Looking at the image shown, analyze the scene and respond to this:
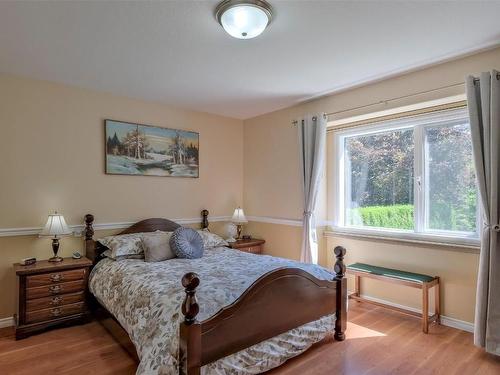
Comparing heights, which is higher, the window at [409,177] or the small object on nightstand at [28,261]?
the window at [409,177]

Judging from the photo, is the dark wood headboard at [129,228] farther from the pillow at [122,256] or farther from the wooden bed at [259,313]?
the wooden bed at [259,313]

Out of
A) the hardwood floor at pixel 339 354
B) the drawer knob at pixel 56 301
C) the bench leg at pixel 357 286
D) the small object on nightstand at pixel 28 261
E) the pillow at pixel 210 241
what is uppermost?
the pillow at pixel 210 241

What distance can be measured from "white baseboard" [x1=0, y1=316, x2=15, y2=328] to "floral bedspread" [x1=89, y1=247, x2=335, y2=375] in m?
0.79

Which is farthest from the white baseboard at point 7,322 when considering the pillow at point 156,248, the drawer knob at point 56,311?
the pillow at point 156,248


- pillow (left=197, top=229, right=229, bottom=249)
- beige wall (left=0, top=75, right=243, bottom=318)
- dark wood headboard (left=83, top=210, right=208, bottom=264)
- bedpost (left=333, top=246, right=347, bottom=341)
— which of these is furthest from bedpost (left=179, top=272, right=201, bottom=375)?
beige wall (left=0, top=75, right=243, bottom=318)

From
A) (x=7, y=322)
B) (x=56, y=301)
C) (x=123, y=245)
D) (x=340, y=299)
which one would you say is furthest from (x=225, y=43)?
(x=7, y=322)

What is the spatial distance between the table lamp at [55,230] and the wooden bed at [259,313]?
1.25 meters

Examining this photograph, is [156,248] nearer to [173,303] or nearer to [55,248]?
[55,248]

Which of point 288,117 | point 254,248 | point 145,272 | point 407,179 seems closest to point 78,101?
point 145,272

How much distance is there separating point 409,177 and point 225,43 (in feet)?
7.93

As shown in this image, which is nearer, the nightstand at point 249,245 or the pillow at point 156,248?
the pillow at point 156,248

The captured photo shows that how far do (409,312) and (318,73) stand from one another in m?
2.58

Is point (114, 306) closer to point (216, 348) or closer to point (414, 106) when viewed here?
point (216, 348)

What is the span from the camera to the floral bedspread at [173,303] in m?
1.85
